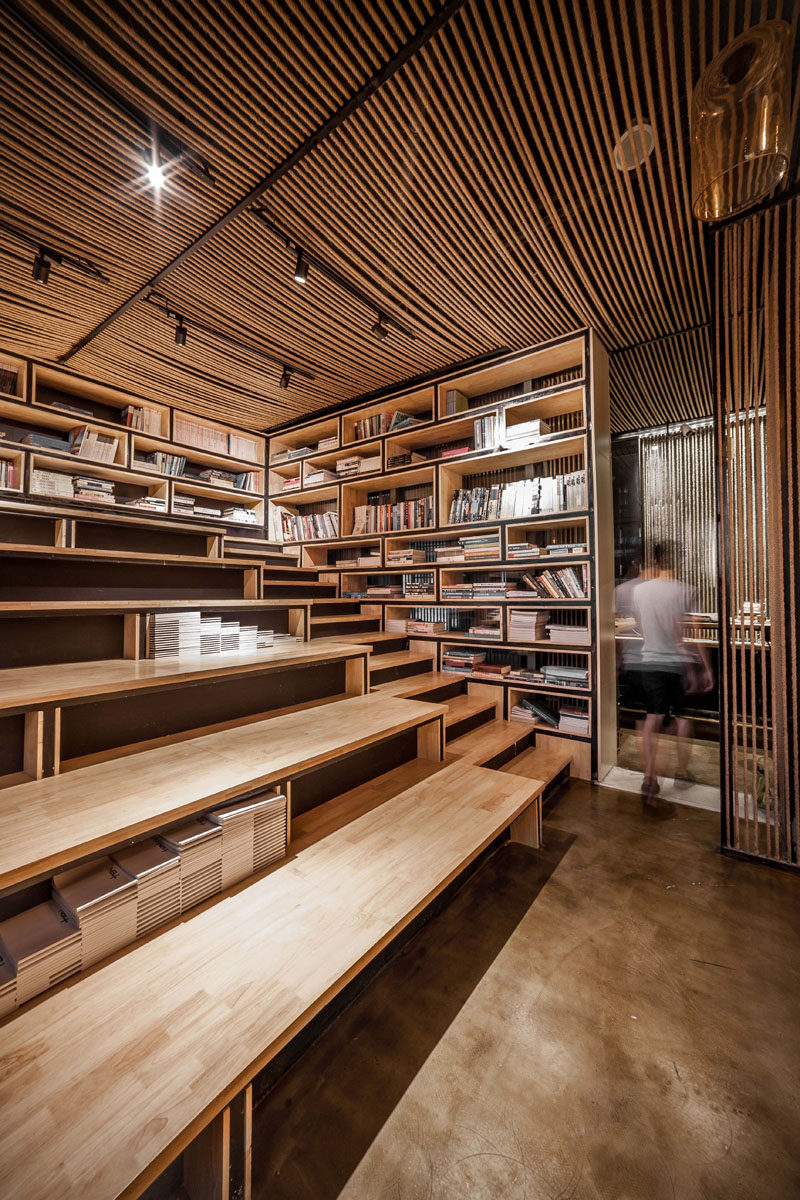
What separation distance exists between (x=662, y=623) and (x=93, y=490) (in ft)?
16.4

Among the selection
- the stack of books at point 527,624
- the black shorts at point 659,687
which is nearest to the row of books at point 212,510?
the stack of books at point 527,624

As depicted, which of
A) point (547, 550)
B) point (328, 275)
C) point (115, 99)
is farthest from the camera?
point (547, 550)

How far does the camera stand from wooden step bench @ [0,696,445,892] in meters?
1.07

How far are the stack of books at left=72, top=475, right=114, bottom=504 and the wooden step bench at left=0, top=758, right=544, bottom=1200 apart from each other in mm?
4066

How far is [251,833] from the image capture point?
1.52 m

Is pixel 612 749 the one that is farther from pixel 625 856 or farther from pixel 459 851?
pixel 459 851

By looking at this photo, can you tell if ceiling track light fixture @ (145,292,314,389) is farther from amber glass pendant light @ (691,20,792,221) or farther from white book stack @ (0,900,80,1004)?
white book stack @ (0,900,80,1004)

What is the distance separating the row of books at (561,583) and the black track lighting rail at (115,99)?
10.1ft

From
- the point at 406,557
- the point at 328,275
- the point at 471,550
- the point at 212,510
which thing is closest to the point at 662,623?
the point at 471,550

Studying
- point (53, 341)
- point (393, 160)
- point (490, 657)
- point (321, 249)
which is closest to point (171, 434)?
point (53, 341)

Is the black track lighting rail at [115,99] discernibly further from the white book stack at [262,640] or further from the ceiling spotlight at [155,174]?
the white book stack at [262,640]

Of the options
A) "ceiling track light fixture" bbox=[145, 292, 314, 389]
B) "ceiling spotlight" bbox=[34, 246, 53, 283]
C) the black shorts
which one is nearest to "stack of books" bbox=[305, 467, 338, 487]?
"ceiling track light fixture" bbox=[145, 292, 314, 389]

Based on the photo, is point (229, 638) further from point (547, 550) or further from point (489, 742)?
point (547, 550)

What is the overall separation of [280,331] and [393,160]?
171 centimetres
